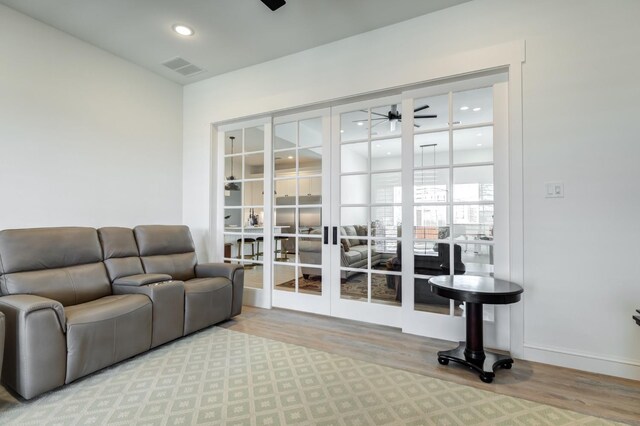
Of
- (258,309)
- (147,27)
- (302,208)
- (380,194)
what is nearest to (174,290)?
(258,309)

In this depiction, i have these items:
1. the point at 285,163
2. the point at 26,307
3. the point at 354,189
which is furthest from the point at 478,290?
the point at 26,307

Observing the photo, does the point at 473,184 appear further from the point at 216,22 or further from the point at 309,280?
the point at 216,22

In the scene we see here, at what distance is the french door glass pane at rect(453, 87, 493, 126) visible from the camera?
106 inches

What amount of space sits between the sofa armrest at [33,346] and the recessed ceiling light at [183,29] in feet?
8.80

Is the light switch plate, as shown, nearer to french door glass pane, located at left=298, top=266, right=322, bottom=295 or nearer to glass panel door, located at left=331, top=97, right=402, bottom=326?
glass panel door, located at left=331, top=97, right=402, bottom=326

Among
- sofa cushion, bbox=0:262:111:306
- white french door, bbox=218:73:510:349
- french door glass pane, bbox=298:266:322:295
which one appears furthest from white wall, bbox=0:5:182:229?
french door glass pane, bbox=298:266:322:295

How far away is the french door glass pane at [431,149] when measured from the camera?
288cm

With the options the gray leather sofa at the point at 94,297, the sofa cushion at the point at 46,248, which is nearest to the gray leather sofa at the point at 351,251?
the gray leather sofa at the point at 94,297

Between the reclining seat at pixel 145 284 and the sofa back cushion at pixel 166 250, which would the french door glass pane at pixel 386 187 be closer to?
the reclining seat at pixel 145 284

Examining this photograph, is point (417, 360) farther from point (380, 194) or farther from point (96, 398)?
point (96, 398)

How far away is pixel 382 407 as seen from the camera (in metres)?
1.82

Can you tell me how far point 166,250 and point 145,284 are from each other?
830 mm

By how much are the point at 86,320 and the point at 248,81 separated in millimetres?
3092

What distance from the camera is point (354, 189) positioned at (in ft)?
11.0
